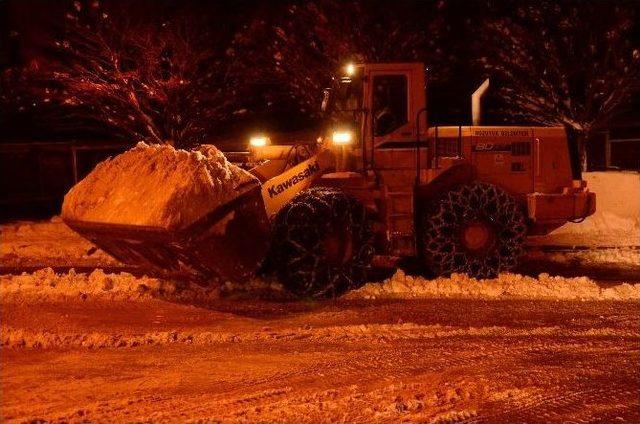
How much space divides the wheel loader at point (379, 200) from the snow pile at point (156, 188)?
0.17m

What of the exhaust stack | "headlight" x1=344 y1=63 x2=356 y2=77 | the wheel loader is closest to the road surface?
the wheel loader

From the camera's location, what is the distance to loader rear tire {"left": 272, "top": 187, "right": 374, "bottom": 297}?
380 inches

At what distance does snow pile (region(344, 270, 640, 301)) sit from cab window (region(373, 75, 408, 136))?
2.13 m

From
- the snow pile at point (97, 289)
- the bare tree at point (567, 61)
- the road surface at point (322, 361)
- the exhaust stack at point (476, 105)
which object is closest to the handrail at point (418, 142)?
the road surface at point (322, 361)

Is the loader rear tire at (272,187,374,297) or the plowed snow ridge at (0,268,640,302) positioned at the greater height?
the loader rear tire at (272,187,374,297)

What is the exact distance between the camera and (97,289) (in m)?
10.1

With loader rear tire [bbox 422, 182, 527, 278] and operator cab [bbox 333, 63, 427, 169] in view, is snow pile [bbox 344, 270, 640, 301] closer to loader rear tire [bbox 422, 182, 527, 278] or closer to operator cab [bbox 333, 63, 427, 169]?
loader rear tire [bbox 422, 182, 527, 278]

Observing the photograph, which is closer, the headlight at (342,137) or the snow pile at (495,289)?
the snow pile at (495,289)

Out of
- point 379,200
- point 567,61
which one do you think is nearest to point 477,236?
point 379,200

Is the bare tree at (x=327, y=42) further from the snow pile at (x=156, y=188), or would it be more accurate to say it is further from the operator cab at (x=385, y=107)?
the snow pile at (x=156, y=188)

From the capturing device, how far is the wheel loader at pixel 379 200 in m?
9.10

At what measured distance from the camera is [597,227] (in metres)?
16.3

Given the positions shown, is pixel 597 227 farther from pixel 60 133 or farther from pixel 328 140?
pixel 60 133

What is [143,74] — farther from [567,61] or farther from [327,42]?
[567,61]
